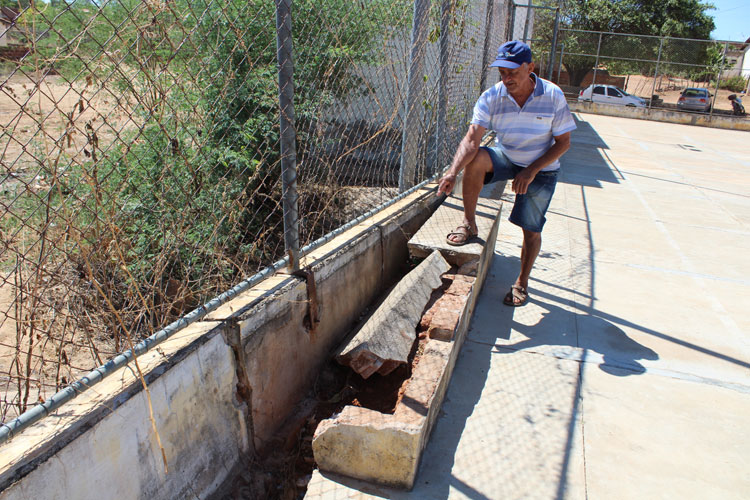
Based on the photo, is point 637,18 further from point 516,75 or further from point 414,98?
point 516,75

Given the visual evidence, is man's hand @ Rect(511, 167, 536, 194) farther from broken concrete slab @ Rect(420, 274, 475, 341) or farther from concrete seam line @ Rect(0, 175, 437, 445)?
concrete seam line @ Rect(0, 175, 437, 445)

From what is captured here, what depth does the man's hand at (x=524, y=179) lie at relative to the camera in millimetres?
3615

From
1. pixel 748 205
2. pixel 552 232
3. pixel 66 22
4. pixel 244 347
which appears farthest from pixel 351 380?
pixel 748 205

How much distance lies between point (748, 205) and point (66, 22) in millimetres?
8407

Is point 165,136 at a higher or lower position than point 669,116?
higher

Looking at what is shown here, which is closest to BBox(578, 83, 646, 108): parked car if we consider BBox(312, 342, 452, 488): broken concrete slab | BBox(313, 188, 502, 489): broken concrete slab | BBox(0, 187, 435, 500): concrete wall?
BBox(0, 187, 435, 500): concrete wall

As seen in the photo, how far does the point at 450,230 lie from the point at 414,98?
1223 mm

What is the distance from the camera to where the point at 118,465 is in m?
1.81

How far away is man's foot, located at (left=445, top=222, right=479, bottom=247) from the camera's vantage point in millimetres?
3752

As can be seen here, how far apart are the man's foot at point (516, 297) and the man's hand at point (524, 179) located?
845 millimetres

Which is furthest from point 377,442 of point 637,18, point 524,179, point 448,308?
point 637,18

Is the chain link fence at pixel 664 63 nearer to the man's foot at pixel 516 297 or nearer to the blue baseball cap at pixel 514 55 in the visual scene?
the man's foot at pixel 516 297

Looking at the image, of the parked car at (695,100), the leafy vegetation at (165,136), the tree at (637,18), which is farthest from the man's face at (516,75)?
the tree at (637,18)

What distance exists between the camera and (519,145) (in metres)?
3.75
